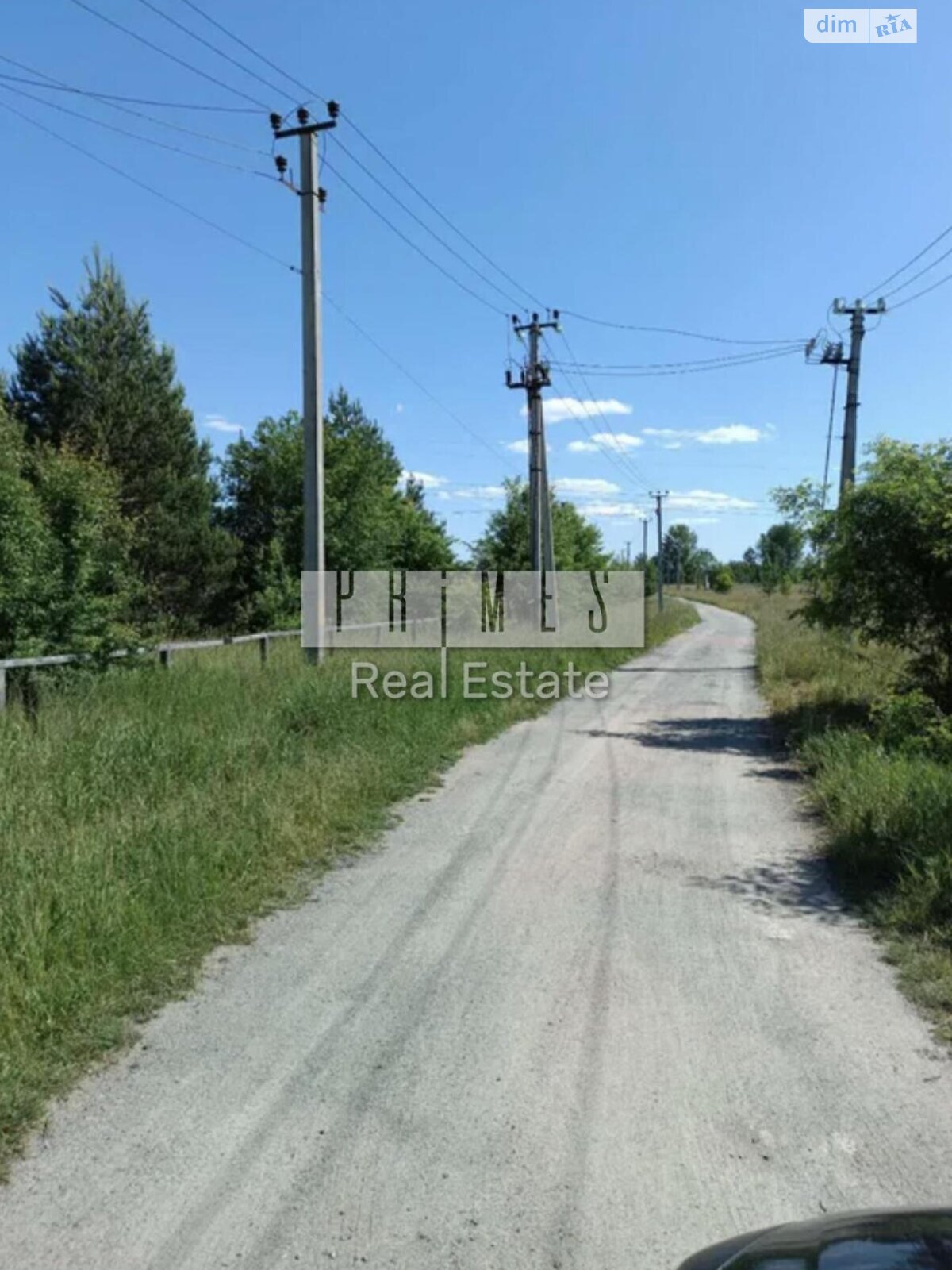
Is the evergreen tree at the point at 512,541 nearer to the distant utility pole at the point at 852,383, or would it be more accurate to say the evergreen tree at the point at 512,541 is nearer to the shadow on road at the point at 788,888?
the distant utility pole at the point at 852,383

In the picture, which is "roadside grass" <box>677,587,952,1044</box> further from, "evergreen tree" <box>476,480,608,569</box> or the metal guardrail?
"evergreen tree" <box>476,480,608,569</box>

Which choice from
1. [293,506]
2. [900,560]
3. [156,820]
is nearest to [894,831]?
[156,820]

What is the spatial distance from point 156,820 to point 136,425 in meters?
23.4

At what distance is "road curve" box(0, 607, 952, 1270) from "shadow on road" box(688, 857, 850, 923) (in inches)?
1.1

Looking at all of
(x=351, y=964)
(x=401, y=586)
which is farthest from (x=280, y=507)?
(x=351, y=964)

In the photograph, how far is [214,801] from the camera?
641 centimetres

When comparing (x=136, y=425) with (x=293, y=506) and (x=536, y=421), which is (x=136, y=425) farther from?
(x=536, y=421)

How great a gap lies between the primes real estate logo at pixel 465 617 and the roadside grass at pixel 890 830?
→ 604cm

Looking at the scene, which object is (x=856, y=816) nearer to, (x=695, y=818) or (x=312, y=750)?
(x=695, y=818)

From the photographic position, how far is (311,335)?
45.8 ft

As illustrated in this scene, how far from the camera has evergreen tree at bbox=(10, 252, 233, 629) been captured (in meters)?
25.7

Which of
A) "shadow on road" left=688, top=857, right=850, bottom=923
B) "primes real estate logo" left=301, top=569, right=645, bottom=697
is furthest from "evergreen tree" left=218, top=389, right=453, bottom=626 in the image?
"shadow on road" left=688, top=857, right=850, bottom=923

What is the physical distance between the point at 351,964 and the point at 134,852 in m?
1.66

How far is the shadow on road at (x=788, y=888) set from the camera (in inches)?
203
